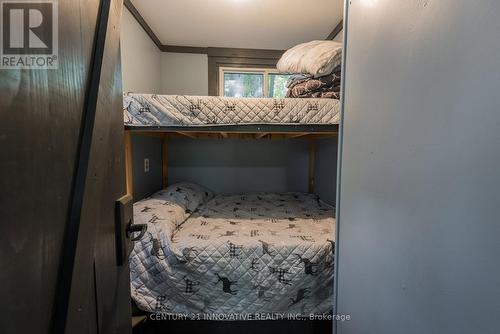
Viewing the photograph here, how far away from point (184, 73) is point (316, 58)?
5.52 ft

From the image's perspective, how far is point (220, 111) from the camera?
54.9 inches

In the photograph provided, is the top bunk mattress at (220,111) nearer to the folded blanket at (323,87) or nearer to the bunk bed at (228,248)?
the bunk bed at (228,248)

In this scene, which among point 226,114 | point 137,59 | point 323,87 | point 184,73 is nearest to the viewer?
point 226,114

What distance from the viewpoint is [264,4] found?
1.81m

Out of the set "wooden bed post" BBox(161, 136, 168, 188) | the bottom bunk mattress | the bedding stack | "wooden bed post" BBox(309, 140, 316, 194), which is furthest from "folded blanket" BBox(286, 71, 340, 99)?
"wooden bed post" BBox(161, 136, 168, 188)

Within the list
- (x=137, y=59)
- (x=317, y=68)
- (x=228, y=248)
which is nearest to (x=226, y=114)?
(x=317, y=68)

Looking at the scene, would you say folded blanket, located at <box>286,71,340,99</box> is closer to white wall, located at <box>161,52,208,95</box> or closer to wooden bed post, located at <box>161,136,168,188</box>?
white wall, located at <box>161,52,208,95</box>

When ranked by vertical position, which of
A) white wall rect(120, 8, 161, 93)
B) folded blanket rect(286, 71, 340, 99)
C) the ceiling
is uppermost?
the ceiling

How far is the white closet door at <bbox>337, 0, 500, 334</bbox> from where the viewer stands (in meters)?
0.40

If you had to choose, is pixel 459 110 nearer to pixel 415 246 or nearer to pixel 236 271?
pixel 415 246

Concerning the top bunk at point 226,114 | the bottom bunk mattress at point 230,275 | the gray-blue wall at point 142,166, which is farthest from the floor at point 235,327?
the top bunk at point 226,114

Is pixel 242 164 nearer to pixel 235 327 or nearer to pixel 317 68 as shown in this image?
pixel 317 68

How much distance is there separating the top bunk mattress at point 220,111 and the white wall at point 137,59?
0.54m

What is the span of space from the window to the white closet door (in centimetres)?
189
